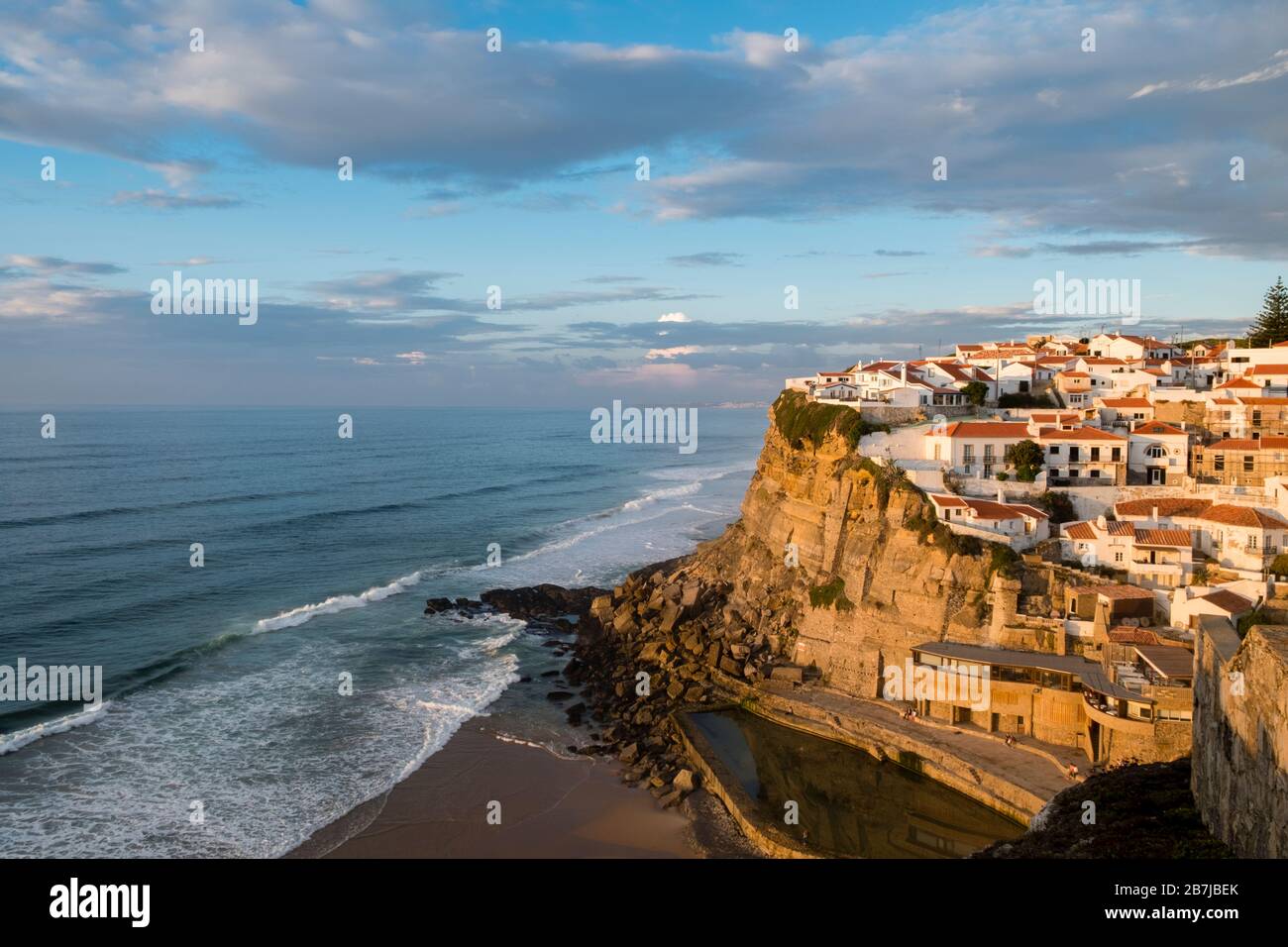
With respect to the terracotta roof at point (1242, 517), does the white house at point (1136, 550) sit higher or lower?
lower

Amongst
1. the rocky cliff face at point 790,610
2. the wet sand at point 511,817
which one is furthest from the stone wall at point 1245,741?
the rocky cliff face at point 790,610

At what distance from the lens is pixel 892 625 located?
31.1m

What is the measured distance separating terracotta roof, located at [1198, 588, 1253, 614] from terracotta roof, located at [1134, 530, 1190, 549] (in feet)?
9.01

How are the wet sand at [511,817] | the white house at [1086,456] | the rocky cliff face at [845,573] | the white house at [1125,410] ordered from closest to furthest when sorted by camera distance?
1. the wet sand at [511,817]
2. the rocky cliff face at [845,573]
3. the white house at [1086,456]
4. the white house at [1125,410]

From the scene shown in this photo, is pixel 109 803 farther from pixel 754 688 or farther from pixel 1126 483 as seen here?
pixel 1126 483

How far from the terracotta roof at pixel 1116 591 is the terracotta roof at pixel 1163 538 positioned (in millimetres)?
2393

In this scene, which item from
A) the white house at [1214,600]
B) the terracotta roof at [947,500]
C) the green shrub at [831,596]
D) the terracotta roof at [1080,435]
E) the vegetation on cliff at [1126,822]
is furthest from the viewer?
the terracotta roof at [1080,435]

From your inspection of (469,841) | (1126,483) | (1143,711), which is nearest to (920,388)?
(1126,483)

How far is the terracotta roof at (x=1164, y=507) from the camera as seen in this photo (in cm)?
3269

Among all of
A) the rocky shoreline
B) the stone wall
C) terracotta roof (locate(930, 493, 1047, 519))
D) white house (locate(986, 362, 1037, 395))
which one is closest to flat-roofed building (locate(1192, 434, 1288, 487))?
terracotta roof (locate(930, 493, 1047, 519))

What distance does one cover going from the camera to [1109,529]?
101 feet

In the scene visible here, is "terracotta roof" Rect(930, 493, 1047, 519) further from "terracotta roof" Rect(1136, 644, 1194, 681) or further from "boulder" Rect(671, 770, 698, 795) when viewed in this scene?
"boulder" Rect(671, 770, 698, 795)

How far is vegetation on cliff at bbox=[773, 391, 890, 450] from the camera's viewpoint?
39375 mm

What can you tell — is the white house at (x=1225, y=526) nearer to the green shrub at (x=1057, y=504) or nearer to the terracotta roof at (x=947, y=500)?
the green shrub at (x=1057, y=504)
